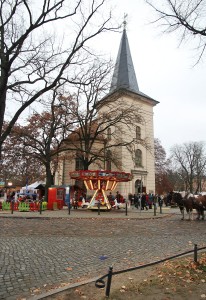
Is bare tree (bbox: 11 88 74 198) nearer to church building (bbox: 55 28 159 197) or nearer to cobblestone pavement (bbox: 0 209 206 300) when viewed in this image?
church building (bbox: 55 28 159 197)

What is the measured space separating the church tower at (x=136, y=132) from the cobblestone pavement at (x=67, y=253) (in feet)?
88.7

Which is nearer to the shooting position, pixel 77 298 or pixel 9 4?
pixel 77 298

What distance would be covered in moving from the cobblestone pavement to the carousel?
43.7 feet

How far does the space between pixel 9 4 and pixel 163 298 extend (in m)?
11.9

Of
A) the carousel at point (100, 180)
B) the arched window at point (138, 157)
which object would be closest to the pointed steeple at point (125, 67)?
the arched window at point (138, 157)

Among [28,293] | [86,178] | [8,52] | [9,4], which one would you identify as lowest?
[28,293]

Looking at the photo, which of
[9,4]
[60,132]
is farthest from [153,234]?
[60,132]

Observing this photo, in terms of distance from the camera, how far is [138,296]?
4941mm

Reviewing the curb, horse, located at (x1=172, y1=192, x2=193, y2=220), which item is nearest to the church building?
horse, located at (x1=172, y1=192, x2=193, y2=220)

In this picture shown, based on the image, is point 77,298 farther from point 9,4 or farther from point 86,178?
point 86,178

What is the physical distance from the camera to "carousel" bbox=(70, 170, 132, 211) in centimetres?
2581

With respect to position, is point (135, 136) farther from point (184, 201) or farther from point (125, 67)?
point (184, 201)

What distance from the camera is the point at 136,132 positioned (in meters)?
42.9

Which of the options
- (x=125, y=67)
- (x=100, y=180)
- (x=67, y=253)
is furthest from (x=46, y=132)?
(x=67, y=253)
